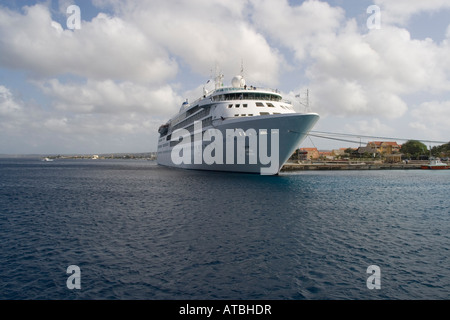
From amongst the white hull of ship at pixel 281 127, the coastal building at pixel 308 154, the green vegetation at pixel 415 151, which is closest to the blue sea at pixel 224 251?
the white hull of ship at pixel 281 127

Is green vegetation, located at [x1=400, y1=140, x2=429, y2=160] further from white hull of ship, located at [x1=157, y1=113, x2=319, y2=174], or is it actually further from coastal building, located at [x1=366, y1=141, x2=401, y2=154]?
white hull of ship, located at [x1=157, y1=113, x2=319, y2=174]

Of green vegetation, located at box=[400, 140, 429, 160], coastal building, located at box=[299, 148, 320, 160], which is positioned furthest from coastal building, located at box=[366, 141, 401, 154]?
coastal building, located at box=[299, 148, 320, 160]

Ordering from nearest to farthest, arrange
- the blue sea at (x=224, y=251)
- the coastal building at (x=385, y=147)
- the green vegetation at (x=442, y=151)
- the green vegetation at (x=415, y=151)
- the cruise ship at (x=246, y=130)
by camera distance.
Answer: the blue sea at (x=224, y=251), the cruise ship at (x=246, y=130), the green vegetation at (x=442, y=151), the green vegetation at (x=415, y=151), the coastal building at (x=385, y=147)

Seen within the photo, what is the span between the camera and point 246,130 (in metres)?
40.8

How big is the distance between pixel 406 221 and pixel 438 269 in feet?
30.2

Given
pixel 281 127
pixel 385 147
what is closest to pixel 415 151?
pixel 385 147

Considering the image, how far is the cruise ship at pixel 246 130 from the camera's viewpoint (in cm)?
3894

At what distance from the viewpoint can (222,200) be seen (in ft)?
87.3

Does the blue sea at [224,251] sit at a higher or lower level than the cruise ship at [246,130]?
lower

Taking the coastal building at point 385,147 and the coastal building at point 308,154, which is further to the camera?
the coastal building at point 308,154

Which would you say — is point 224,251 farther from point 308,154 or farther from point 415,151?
point 308,154

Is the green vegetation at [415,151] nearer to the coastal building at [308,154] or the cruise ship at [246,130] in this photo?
the coastal building at [308,154]
